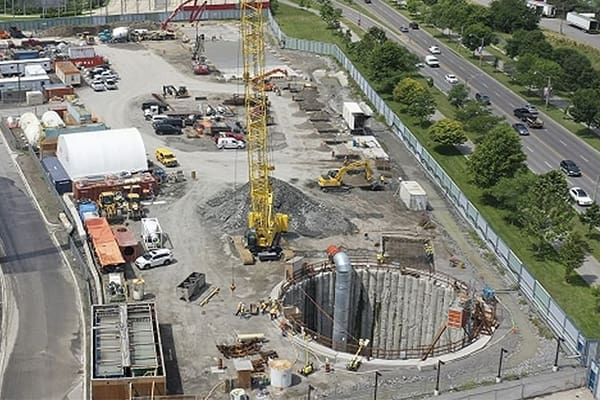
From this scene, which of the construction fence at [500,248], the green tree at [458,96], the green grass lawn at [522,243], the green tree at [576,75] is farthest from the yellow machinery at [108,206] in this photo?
the green tree at [576,75]

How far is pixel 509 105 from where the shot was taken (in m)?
107

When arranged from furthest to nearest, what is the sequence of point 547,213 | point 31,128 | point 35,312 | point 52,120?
point 52,120
point 31,128
point 547,213
point 35,312

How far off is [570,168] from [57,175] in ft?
151

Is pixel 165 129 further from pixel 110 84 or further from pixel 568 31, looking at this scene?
pixel 568 31

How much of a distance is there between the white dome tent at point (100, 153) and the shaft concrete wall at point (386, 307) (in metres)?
22.3

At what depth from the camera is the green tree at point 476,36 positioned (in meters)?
129

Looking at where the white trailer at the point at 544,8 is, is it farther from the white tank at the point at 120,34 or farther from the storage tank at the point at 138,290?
the storage tank at the point at 138,290

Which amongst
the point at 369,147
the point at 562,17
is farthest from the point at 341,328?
the point at 562,17

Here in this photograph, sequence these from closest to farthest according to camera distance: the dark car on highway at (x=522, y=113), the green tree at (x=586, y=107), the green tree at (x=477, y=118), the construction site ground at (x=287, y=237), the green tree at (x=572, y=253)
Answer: the construction site ground at (x=287, y=237) → the green tree at (x=572, y=253) → the green tree at (x=477, y=118) → the green tree at (x=586, y=107) → the dark car on highway at (x=522, y=113)

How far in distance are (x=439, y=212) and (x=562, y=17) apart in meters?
101

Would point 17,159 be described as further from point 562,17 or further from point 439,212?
point 562,17

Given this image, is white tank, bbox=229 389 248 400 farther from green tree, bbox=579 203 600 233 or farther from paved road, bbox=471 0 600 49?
paved road, bbox=471 0 600 49

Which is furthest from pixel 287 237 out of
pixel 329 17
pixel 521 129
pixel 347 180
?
pixel 329 17

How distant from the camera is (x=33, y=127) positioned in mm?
84000
